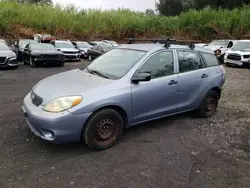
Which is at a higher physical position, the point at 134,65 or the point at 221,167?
the point at 134,65

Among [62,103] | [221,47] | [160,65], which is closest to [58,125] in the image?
[62,103]

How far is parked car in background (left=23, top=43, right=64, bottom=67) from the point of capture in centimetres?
1318

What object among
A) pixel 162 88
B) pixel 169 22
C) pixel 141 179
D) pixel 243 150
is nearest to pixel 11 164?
pixel 141 179

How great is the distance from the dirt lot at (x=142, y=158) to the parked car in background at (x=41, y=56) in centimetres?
856

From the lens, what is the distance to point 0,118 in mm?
4910

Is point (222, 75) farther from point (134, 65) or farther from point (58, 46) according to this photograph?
point (58, 46)

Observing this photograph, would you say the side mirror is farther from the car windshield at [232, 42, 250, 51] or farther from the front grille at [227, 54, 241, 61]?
the car windshield at [232, 42, 250, 51]

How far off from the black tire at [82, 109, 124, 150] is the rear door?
150 centimetres

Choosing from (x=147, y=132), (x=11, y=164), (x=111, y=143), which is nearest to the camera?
(x=11, y=164)

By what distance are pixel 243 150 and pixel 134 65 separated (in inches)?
90.2

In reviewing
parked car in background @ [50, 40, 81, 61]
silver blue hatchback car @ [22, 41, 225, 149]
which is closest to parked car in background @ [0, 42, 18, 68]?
parked car in background @ [50, 40, 81, 61]

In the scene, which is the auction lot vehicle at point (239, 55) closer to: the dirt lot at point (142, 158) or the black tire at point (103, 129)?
the dirt lot at point (142, 158)

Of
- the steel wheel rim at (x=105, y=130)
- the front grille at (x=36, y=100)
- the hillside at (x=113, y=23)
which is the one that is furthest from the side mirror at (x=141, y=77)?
→ the hillside at (x=113, y=23)

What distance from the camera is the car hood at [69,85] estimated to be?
3.60 m
